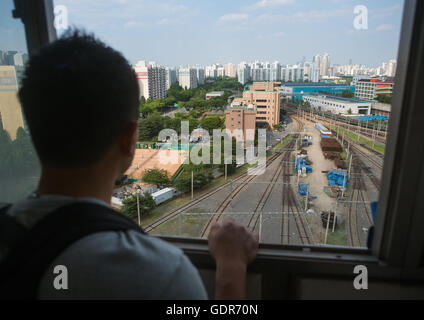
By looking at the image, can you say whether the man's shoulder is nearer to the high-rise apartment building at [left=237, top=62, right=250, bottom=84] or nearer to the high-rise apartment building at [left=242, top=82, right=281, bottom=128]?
the high-rise apartment building at [left=242, top=82, right=281, bottom=128]

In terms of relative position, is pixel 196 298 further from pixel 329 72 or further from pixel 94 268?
pixel 329 72

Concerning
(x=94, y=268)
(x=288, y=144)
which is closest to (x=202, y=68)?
(x=288, y=144)

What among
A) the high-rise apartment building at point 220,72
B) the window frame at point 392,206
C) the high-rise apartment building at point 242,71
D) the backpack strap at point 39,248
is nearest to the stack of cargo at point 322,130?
the high-rise apartment building at point 242,71

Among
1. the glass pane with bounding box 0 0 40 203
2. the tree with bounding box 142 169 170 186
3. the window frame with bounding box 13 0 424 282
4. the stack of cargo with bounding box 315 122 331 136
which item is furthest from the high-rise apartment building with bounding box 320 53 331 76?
the glass pane with bounding box 0 0 40 203

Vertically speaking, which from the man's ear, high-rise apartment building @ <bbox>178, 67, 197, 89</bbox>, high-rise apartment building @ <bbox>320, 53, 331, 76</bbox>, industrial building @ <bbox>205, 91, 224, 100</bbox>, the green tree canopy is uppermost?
high-rise apartment building @ <bbox>320, 53, 331, 76</bbox>

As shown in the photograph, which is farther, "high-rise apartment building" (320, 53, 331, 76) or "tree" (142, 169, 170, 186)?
"high-rise apartment building" (320, 53, 331, 76)

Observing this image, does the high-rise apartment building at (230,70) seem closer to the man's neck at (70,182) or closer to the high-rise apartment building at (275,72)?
the high-rise apartment building at (275,72)
